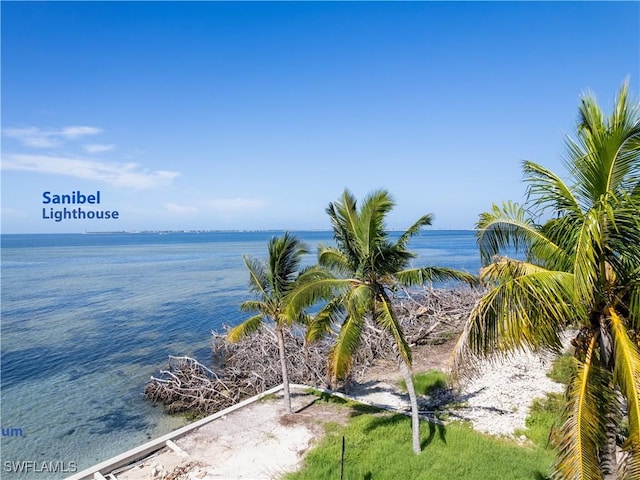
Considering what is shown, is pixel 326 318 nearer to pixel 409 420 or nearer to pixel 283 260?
pixel 283 260

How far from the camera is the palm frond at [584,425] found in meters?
4.61

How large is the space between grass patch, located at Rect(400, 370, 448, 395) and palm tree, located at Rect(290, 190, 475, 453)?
18.5 feet

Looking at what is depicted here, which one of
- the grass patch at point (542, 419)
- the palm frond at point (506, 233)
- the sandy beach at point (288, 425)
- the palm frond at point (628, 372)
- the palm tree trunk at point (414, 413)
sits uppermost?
the palm frond at point (506, 233)

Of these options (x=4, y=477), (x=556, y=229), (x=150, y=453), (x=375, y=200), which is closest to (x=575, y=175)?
(x=556, y=229)

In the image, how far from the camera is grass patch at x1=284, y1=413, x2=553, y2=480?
969 centimetres

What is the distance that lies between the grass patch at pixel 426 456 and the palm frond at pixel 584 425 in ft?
18.0

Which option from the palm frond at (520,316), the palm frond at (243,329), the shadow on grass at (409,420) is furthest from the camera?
the palm frond at (243,329)

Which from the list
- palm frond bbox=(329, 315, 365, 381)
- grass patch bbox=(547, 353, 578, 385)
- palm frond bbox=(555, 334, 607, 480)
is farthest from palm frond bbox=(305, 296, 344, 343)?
grass patch bbox=(547, 353, 578, 385)

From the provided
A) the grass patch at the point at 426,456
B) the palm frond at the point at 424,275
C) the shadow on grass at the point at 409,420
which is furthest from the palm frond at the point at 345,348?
the shadow on grass at the point at 409,420

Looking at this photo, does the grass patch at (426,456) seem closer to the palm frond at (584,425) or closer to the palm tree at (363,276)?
the palm tree at (363,276)

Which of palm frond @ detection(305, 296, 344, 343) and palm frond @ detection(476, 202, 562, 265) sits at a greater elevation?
palm frond @ detection(476, 202, 562, 265)

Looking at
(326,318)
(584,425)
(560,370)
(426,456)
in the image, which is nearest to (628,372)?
(584,425)

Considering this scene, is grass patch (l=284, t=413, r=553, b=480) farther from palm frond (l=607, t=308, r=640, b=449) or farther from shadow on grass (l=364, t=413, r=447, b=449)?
palm frond (l=607, t=308, r=640, b=449)

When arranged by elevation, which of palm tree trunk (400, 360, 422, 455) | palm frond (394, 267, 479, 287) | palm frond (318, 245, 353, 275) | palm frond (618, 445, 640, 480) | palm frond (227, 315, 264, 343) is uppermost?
palm frond (318, 245, 353, 275)
